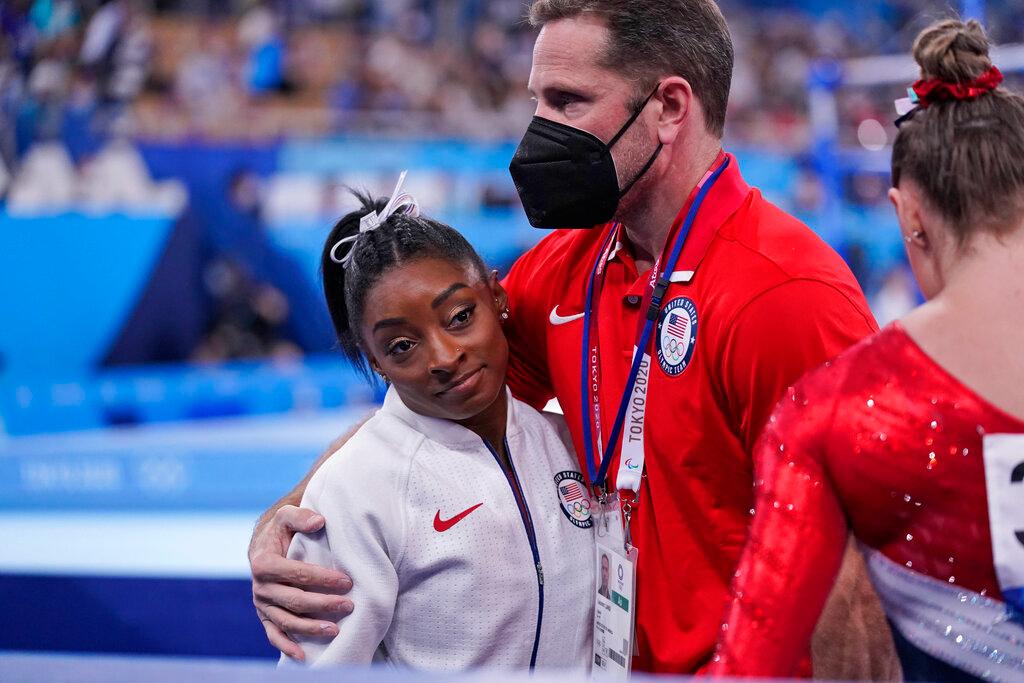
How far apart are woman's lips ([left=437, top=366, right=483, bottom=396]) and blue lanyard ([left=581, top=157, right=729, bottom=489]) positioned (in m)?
0.21

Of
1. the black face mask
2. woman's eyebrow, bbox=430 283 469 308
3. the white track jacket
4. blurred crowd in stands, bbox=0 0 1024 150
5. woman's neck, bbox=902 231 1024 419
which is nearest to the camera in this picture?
woman's neck, bbox=902 231 1024 419

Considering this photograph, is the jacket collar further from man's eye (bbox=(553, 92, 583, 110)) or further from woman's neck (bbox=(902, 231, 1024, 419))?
woman's neck (bbox=(902, 231, 1024, 419))

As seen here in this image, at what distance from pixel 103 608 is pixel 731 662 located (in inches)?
115

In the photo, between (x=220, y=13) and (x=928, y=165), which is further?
(x=220, y=13)

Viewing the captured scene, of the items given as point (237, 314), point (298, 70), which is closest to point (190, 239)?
point (237, 314)

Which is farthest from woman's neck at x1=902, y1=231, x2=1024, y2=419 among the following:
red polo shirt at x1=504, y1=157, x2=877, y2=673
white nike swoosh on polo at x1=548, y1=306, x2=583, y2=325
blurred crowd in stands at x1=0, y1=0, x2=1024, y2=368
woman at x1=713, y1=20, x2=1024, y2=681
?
blurred crowd in stands at x1=0, y1=0, x2=1024, y2=368

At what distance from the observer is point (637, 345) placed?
1790mm

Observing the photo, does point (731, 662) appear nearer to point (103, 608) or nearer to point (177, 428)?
point (103, 608)

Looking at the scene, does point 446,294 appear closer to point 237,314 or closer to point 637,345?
point 637,345

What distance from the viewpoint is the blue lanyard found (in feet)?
5.83

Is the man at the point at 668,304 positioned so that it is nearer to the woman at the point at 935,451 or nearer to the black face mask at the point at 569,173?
the black face mask at the point at 569,173

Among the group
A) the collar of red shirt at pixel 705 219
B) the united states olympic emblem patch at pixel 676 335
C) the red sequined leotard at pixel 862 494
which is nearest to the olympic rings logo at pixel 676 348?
the united states olympic emblem patch at pixel 676 335

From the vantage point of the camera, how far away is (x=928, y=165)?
1.29 metres

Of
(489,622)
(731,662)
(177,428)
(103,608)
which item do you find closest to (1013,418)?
(731,662)
